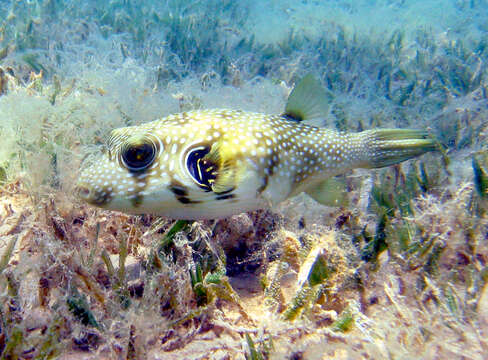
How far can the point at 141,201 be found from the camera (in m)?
2.17

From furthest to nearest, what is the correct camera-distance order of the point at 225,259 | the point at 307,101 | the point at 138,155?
the point at 307,101, the point at 225,259, the point at 138,155

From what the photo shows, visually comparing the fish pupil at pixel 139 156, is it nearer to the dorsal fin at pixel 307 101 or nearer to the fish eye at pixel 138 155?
the fish eye at pixel 138 155

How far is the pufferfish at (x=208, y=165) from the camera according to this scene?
7.11 ft

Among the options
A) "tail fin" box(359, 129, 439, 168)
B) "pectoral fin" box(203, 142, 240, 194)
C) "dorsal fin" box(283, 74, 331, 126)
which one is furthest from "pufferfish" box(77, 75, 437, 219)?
"tail fin" box(359, 129, 439, 168)

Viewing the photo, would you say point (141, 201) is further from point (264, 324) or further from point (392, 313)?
point (392, 313)

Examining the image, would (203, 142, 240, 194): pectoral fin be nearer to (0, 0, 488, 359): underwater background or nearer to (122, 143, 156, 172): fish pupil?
(122, 143, 156, 172): fish pupil

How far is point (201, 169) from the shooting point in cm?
225

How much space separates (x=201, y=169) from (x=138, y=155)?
443 millimetres

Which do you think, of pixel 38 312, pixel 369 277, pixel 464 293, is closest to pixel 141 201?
pixel 38 312

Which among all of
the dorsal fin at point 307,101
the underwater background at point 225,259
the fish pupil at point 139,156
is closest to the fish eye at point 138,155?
the fish pupil at point 139,156

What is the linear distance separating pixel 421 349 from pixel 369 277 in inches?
26.2

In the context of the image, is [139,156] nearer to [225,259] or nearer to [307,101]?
[225,259]

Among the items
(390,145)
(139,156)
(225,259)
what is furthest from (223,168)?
(390,145)

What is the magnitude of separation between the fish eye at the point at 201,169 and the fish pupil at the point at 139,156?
10.1 inches
